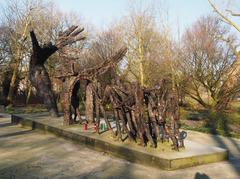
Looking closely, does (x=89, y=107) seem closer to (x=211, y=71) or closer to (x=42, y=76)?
(x=42, y=76)

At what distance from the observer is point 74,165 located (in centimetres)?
704

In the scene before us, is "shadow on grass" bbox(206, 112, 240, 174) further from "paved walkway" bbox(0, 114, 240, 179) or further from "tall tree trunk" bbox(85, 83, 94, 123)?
"tall tree trunk" bbox(85, 83, 94, 123)

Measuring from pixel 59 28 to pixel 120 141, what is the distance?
28113 mm

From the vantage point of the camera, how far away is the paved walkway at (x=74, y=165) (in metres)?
6.28

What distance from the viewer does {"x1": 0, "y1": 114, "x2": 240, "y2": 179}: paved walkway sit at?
247 inches

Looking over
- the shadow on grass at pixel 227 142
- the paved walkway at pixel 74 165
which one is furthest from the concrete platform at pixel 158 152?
the shadow on grass at pixel 227 142

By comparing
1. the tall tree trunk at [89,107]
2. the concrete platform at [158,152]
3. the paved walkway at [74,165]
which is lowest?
the paved walkway at [74,165]

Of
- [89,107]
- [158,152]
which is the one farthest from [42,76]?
[158,152]

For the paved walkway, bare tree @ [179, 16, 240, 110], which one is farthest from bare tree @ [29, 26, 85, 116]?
bare tree @ [179, 16, 240, 110]

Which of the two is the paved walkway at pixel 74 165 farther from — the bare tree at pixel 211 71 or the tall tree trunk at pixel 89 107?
the bare tree at pixel 211 71

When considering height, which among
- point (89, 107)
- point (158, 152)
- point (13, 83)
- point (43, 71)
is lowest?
point (158, 152)

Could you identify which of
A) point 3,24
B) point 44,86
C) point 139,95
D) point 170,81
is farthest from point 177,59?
point 3,24

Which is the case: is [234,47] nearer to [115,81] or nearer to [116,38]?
[116,38]

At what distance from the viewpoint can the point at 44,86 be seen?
49.2ft
